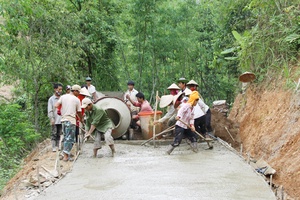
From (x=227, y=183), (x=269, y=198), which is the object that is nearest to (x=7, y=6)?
Answer: (x=227, y=183)

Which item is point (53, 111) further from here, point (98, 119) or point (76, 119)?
point (98, 119)

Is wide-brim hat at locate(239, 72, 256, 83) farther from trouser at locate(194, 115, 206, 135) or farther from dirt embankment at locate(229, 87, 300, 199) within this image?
trouser at locate(194, 115, 206, 135)

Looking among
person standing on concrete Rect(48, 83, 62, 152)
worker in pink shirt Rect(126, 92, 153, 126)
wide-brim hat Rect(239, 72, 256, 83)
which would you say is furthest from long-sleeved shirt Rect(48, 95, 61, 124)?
wide-brim hat Rect(239, 72, 256, 83)

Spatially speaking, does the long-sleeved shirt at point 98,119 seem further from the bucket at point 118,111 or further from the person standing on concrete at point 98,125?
the bucket at point 118,111

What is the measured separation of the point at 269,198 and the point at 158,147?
5.49 metres

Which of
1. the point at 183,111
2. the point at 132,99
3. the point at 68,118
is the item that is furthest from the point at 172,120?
the point at 68,118

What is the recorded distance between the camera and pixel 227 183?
277 inches

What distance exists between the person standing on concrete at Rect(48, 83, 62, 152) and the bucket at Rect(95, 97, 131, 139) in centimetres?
161

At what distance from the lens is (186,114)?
1007 cm

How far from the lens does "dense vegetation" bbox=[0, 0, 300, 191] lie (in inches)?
463

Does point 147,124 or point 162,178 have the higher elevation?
point 147,124

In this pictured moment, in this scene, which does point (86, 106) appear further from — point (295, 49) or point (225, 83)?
point (225, 83)

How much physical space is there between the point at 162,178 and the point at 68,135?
10.1 feet

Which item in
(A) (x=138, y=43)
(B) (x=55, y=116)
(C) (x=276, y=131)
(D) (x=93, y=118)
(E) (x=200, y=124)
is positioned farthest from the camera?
(A) (x=138, y=43)
